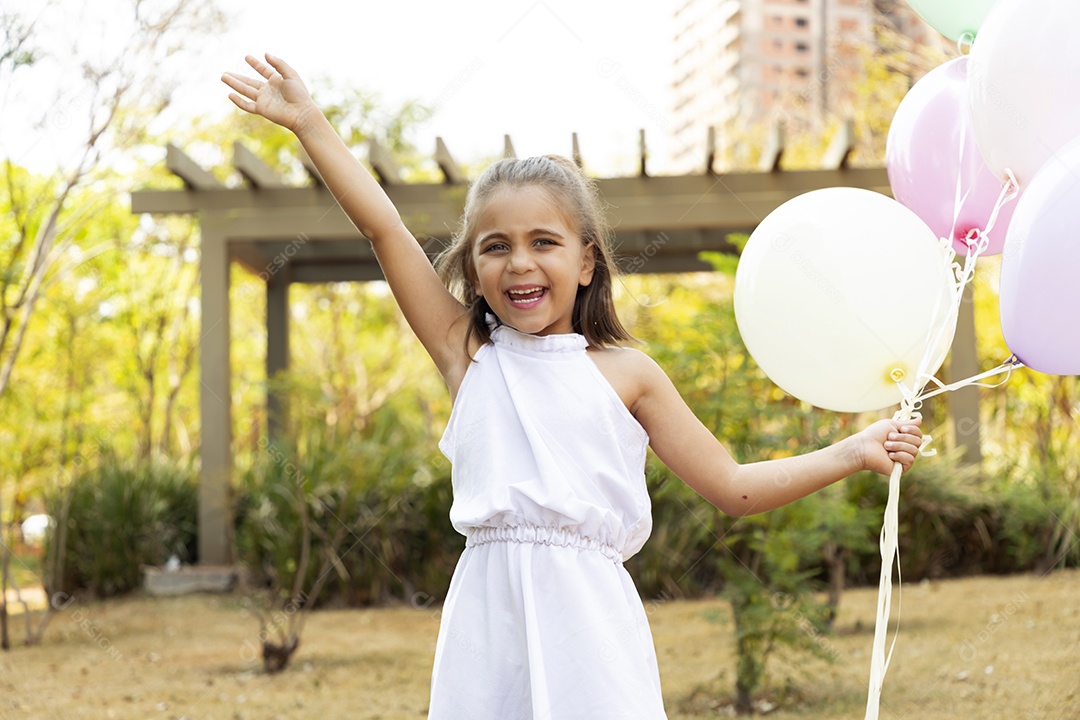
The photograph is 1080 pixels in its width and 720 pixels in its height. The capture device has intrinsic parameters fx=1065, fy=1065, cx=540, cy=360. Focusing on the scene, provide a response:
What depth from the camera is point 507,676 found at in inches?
62.7

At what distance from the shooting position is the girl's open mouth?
5.61ft

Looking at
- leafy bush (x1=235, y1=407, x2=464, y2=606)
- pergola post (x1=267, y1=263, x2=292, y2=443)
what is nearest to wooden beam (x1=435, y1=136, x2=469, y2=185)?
leafy bush (x1=235, y1=407, x2=464, y2=606)

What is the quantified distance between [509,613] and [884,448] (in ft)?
2.03

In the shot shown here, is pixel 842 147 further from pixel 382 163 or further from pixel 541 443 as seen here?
pixel 541 443

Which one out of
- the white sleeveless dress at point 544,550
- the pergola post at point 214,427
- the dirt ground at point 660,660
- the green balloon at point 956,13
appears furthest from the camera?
the pergola post at point 214,427

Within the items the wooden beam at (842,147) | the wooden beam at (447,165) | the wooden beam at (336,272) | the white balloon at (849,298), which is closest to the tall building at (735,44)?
the wooden beam at (336,272)

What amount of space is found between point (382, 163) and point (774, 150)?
9.41 feet

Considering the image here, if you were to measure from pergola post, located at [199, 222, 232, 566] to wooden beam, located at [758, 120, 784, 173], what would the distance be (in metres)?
4.25

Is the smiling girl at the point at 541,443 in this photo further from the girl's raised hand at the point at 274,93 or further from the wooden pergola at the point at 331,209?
the wooden pergola at the point at 331,209

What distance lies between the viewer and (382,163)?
7.76 metres

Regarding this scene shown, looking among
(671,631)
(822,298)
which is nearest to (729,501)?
(822,298)

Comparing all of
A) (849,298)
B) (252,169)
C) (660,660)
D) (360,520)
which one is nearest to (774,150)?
(252,169)

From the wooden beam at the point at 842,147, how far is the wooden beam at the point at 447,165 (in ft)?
9.15

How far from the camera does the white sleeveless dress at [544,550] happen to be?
157 cm
